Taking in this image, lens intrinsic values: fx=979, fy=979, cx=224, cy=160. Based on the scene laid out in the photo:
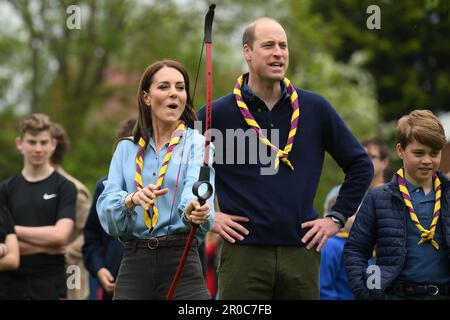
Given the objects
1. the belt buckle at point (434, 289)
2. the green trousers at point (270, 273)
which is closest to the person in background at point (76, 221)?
the green trousers at point (270, 273)

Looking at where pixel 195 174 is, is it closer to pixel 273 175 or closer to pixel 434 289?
pixel 273 175

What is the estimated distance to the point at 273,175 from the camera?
641 centimetres

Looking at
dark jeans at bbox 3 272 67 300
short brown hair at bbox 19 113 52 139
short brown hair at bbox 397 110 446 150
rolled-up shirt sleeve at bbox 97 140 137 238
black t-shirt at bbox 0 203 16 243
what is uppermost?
short brown hair at bbox 19 113 52 139

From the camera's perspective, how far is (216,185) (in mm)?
6633

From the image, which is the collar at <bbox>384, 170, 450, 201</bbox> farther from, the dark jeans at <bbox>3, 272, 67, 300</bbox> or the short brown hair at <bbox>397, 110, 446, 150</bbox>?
the dark jeans at <bbox>3, 272, 67, 300</bbox>

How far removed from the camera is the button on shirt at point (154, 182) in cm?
571

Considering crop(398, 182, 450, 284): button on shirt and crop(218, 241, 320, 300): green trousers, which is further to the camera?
crop(218, 241, 320, 300): green trousers

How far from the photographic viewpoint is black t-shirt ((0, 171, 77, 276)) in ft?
28.3

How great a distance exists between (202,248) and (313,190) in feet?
5.19

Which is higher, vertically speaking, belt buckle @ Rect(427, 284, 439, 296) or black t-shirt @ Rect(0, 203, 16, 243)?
black t-shirt @ Rect(0, 203, 16, 243)

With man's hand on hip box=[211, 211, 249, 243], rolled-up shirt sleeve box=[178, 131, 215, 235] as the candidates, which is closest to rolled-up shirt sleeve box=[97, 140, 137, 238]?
rolled-up shirt sleeve box=[178, 131, 215, 235]

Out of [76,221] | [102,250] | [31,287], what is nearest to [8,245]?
[31,287]
